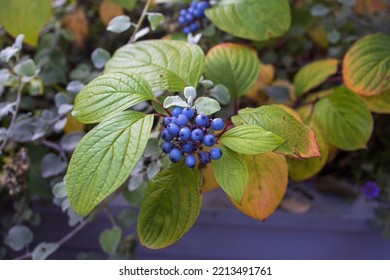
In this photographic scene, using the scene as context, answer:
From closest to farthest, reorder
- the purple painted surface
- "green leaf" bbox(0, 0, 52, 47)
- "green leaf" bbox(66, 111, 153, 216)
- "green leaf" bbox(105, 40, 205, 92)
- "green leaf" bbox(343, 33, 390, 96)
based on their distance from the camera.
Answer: "green leaf" bbox(66, 111, 153, 216)
"green leaf" bbox(105, 40, 205, 92)
"green leaf" bbox(343, 33, 390, 96)
"green leaf" bbox(0, 0, 52, 47)
the purple painted surface

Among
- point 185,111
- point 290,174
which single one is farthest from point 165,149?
point 290,174

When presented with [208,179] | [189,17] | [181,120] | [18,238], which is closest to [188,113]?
[181,120]

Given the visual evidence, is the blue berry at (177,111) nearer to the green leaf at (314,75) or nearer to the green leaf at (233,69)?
the green leaf at (233,69)

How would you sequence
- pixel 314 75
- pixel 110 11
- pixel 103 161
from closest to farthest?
pixel 103 161 < pixel 314 75 < pixel 110 11

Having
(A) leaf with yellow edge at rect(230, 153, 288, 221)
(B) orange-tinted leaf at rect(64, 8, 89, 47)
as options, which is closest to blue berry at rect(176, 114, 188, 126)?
(A) leaf with yellow edge at rect(230, 153, 288, 221)

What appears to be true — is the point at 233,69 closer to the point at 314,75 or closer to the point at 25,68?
the point at 314,75

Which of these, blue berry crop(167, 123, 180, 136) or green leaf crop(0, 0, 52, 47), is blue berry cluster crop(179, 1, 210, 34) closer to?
green leaf crop(0, 0, 52, 47)

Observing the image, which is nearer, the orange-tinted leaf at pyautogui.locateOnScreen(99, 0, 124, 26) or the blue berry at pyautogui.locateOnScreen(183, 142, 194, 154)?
the blue berry at pyautogui.locateOnScreen(183, 142, 194, 154)
